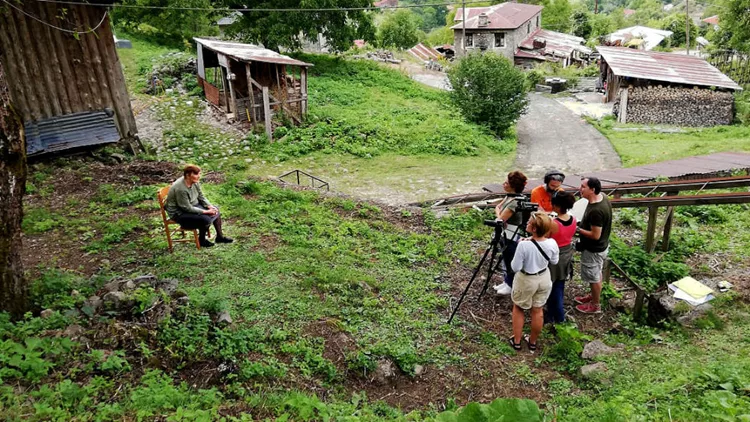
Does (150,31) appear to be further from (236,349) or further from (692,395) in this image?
(692,395)

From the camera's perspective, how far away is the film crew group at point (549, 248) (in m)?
5.03

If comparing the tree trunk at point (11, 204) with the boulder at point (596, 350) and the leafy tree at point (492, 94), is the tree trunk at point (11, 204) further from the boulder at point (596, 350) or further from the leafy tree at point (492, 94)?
the leafy tree at point (492, 94)

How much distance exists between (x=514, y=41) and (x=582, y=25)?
16.3m

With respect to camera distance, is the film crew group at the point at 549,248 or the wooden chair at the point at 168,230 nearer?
the film crew group at the point at 549,248

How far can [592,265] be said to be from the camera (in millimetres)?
5977

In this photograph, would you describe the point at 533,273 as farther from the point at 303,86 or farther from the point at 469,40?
the point at 469,40

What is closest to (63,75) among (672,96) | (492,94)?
(492,94)

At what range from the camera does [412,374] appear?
4.77 meters

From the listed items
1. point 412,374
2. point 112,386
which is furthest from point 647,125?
point 112,386

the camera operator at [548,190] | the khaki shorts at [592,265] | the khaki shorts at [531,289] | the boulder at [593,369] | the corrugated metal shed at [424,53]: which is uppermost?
the camera operator at [548,190]

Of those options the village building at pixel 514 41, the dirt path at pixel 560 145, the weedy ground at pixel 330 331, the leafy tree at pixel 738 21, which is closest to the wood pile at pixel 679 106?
the dirt path at pixel 560 145

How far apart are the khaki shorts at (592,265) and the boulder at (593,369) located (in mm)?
1424

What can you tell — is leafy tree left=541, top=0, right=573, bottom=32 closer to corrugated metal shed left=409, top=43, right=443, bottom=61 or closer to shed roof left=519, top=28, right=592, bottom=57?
shed roof left=519, top=28, right=592, bottom=57

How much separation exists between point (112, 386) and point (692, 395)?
14.7 feet
